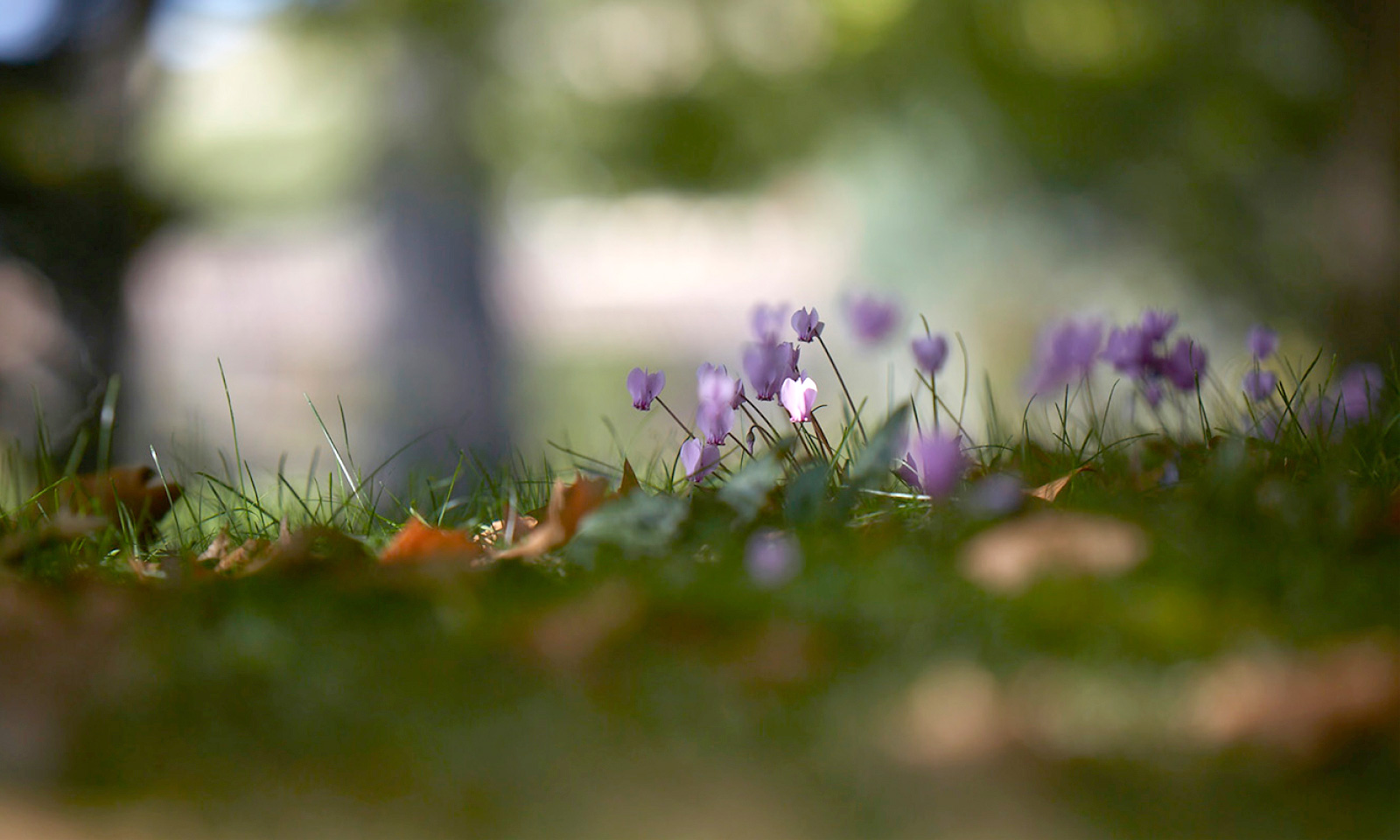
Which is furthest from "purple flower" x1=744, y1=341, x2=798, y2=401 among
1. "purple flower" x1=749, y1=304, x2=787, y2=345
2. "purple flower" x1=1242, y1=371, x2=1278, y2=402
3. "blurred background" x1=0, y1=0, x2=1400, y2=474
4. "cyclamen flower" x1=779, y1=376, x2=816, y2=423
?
"blurred background" x1=0, y1=0, x2=1400, y2=474

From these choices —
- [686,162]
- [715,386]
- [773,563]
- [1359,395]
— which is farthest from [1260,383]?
[686,162]

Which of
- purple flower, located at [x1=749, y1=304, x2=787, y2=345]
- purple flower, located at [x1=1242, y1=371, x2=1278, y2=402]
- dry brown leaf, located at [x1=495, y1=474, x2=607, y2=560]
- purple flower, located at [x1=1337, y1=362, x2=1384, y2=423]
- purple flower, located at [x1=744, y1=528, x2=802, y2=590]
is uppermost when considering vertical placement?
purple flower, located at [x1=749, y1=304, x2=787, y2=345]

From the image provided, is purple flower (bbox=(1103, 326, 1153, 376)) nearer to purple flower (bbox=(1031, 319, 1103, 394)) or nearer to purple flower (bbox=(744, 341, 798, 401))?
purple flower (bbox=(1031, 319, 1103, 394))

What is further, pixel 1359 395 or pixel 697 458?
pixel 1359 395

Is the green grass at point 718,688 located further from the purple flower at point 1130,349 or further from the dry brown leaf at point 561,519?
the purple flower at point 1130,349

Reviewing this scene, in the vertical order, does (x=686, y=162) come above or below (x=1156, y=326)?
below

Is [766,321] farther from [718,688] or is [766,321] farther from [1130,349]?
[718,688]
